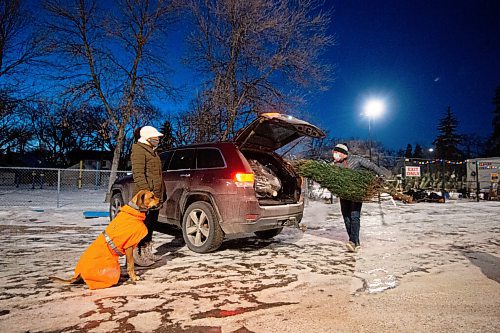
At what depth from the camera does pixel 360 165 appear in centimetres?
575

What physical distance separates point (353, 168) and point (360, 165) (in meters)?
0.16

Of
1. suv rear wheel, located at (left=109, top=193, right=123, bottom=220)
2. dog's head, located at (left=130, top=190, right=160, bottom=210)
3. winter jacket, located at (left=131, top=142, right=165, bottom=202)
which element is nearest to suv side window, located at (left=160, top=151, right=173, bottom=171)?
suv rear wheel, located at (left=109, top=193, right=123, bottom=220)

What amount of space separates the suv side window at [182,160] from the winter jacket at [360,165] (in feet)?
9.05

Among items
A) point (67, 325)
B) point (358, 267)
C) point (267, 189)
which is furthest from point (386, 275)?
point (67, 325)

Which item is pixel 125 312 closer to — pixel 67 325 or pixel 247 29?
pixel 67 325

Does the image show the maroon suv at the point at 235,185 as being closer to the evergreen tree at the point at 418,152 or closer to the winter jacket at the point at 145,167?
the winter jacket at the point at 145,167

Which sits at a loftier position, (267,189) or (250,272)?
(267,189)

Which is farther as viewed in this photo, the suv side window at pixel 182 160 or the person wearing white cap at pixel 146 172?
the suv side window at pixel 182 160

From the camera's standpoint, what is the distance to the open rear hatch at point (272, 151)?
533 centimetres

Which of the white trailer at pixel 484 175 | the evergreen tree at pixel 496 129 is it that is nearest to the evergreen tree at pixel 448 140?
the evergreen tree at pixel 496 129

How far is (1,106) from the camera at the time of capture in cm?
1475

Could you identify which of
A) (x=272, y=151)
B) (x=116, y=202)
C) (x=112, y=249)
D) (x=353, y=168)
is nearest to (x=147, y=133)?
(x=112, y=249)

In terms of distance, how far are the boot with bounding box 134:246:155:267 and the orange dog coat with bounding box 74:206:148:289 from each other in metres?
0.74

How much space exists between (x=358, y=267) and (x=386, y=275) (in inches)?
18.3
